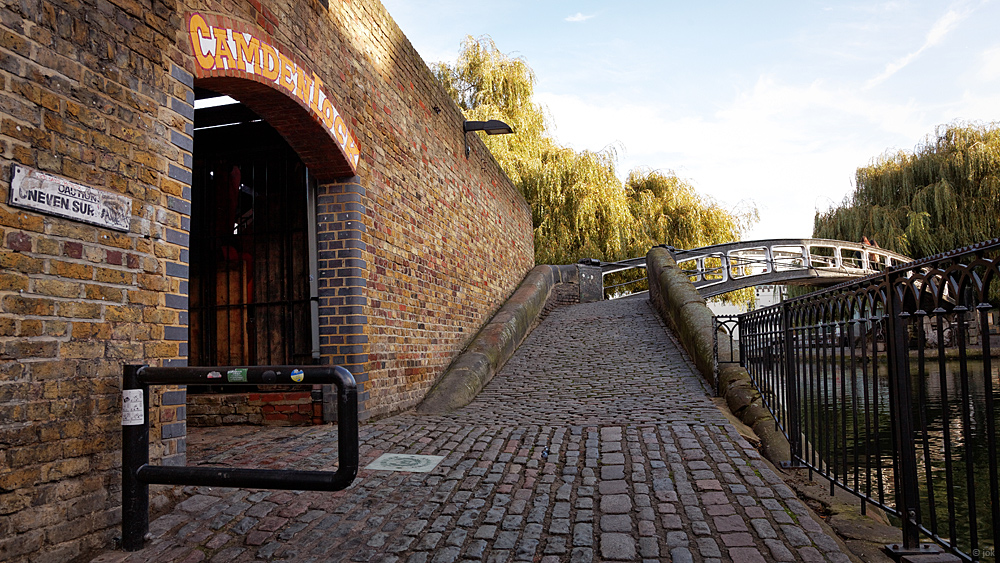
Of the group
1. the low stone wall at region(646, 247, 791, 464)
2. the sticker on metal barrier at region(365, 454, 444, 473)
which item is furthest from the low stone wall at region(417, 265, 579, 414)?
the low stone wall at region(646, 247, 791, 464)

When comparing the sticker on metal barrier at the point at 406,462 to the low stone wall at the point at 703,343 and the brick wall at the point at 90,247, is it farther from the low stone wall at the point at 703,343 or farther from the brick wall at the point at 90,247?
the low stone wall at the point at 703,343

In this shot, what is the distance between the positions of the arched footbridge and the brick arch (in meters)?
12.7

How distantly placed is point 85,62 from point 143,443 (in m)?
1.79

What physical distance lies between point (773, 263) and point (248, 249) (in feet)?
56.1

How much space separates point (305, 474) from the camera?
7.75ft

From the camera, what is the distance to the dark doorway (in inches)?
247

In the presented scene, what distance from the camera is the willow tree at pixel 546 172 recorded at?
17.3 metres

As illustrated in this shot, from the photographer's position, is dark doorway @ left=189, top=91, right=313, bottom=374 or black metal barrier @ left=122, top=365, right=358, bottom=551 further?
dark doorway @ left=189, top=91, right=313, bottom=374

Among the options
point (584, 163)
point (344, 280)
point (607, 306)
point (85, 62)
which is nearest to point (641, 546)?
point (85, 62)

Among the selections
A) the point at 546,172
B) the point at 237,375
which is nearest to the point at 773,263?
the point at 546,172

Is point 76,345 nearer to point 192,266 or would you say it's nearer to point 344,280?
point 344,280

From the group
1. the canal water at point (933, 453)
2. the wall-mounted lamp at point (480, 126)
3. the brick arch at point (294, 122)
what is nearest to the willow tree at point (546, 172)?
the wall-mounted lamp at point (480, 126)

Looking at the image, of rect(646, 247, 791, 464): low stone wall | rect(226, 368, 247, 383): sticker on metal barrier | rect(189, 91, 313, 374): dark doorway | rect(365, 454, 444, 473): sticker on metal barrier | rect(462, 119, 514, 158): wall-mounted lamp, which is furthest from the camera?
rect(462, 119, 514, 158): wall-mounted lamp

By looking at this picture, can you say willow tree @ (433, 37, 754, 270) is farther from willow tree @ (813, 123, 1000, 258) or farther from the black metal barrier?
the black metal barrier
